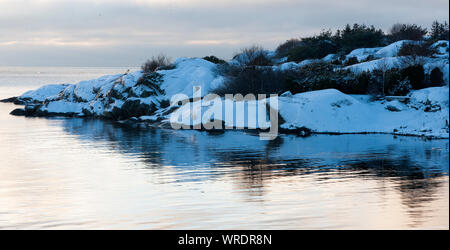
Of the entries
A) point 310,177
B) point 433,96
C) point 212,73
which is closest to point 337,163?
point 310,177

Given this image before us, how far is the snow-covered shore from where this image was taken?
41062 millimetres

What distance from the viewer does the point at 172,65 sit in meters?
65.6

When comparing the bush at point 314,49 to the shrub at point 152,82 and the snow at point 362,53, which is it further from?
the shrub at point 152,82

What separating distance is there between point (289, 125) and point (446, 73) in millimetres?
16682

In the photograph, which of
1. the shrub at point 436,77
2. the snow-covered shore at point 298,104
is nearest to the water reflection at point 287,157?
the snow-covered shore at point 298,104

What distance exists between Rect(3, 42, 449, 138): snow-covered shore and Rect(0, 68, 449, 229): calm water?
372 centimetres

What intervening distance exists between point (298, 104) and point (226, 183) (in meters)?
23.5

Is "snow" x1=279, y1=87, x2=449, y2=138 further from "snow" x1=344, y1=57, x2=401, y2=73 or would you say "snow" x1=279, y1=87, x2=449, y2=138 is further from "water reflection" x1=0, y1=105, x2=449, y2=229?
"snow" x1=344, y1=57, x2=401, y2=73

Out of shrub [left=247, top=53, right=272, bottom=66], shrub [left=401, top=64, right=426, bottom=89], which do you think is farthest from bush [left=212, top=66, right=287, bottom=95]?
shrub [left=401, top=64, right=426, bottom=89]

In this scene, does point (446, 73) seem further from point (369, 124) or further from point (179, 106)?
point (179, 106)

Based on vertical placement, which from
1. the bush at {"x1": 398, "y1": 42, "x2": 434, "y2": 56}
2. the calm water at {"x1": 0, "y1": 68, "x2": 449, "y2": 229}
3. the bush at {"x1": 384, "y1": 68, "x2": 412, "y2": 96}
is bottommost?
the calm water at {"x1": 0, "y1": 68, "x2": 449, "y2": 229}

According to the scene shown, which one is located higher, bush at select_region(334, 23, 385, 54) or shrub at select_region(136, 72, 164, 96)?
bush at select_region(334, 23, 385, 54)

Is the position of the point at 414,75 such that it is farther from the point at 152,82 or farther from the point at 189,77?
the point at 152,82

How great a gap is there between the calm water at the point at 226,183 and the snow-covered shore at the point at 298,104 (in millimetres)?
3720
